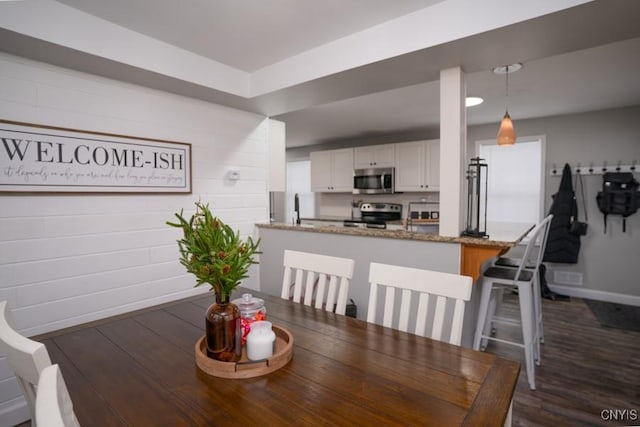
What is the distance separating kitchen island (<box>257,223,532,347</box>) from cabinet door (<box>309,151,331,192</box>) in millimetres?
2817

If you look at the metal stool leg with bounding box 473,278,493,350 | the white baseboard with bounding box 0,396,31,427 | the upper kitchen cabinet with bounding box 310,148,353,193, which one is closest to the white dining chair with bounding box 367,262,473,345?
the metal stool leg with bounding box 473,278,493,350

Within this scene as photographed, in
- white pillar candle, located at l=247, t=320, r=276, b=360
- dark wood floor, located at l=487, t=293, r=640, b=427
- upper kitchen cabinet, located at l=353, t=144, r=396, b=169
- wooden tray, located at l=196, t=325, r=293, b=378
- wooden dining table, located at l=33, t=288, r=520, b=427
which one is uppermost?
upper kitchen cabinet, located at l=353, t=144, r=396, b=169

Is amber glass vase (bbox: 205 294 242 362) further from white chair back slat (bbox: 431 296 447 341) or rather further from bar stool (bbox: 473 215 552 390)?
bar stool (bbox: 473 215 552 390)

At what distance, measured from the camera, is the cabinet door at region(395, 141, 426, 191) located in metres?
4.95

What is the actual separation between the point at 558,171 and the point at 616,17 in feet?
10.5

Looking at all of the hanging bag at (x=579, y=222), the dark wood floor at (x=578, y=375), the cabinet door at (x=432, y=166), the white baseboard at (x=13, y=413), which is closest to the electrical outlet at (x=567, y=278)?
the hanging bag at (x=579, y=222)

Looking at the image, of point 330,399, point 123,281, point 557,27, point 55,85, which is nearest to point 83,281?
point 123,281

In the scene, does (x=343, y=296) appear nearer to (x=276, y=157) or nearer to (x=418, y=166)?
(x=276, y=157)

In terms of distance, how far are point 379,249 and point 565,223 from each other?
3153mm

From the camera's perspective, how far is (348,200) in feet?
20.1

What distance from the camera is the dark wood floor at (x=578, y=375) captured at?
6.55ft

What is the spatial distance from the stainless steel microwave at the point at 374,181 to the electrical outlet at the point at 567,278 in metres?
2.48

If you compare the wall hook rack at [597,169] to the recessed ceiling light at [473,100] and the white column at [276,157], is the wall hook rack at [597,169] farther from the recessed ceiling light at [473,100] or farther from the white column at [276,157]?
the white column at [276,157]

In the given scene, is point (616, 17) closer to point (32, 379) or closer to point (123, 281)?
point (32, 379)
